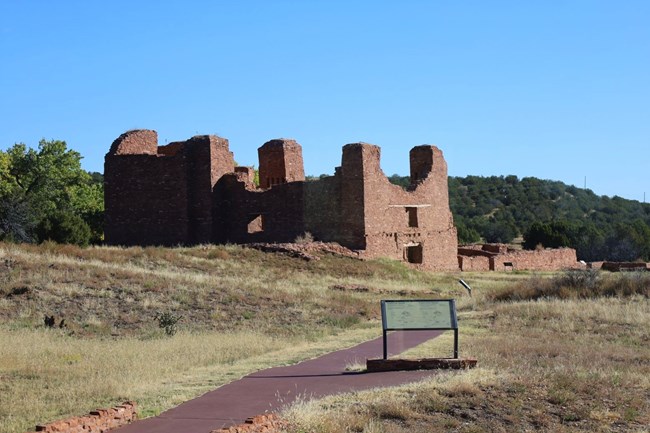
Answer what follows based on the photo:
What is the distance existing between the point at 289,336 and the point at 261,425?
9.55 m

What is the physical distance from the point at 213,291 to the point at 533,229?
43428 mm

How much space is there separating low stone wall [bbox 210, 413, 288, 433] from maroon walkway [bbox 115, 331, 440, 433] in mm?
505

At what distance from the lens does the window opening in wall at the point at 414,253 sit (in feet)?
123

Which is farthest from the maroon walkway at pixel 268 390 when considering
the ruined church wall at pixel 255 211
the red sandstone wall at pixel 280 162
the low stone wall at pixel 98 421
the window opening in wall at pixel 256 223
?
the red sandstone wall at pixel 280 162

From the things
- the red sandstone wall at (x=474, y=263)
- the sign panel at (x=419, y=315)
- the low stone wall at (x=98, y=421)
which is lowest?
the low stone wall at (x=98, y=421)

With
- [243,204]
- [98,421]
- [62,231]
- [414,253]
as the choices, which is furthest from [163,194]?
[98,421]

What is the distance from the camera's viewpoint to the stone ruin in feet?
114

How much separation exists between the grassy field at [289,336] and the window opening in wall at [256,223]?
191 inches

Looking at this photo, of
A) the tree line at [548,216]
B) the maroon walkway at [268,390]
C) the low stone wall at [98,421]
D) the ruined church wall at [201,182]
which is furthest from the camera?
the tree line at [548,216]

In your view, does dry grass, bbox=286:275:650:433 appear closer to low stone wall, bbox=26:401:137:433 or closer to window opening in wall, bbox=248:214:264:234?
low stone wall, bbox=26:401:137:433

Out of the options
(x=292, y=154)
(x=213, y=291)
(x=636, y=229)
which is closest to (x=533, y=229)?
(x=636, y=229)

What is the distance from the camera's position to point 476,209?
9119 cm

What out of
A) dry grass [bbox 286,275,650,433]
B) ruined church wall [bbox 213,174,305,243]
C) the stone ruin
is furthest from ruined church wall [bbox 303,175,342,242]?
dry grass [bbox 286,275,650,433]

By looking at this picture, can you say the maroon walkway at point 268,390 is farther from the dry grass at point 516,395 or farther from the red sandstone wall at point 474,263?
the red sandstone wall at point 474,263
